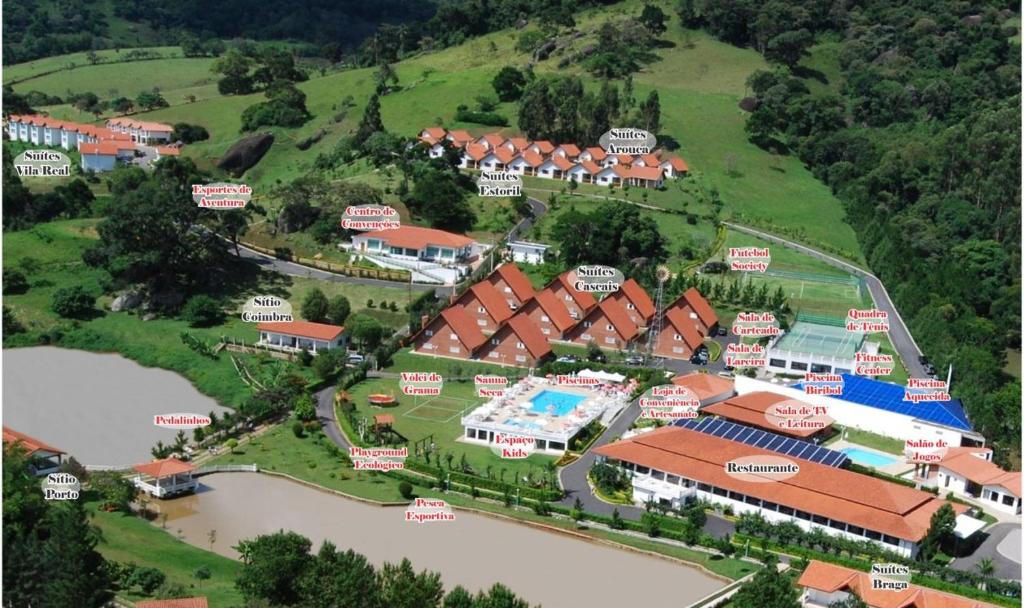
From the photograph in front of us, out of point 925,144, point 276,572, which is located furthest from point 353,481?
point 925,144

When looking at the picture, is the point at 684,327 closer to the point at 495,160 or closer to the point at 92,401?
the point at 92,401

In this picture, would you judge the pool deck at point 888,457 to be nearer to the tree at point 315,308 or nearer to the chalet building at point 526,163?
the tree at point 315,308

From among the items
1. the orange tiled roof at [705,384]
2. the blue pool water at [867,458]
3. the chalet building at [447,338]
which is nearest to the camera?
the blue pool water at [867,458]

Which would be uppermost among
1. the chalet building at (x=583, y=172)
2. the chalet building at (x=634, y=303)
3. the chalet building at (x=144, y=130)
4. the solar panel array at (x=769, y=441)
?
the chalet building at (x=583, y=172)

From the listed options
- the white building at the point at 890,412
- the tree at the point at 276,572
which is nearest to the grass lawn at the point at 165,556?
the tree at the point at 276,572

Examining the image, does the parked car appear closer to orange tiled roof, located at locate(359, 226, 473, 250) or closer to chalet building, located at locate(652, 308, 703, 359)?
chalet building, located at locate(652, 308, 703, 359)

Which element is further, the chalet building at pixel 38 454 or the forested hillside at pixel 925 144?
the forested hillside at pixel 925 144
